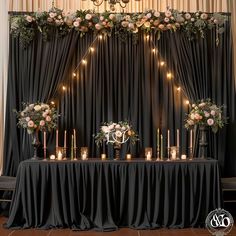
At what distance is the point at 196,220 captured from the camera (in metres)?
5.86

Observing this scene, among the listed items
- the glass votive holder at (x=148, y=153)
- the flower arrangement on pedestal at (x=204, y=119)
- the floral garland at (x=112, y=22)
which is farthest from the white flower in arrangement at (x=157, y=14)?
the glass votive holder at (x=148, y=153)

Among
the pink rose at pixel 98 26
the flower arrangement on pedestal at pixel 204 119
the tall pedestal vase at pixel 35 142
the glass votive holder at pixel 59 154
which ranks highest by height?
the pink rose at pixel 98 26

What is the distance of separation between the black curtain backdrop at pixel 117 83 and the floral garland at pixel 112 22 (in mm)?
141

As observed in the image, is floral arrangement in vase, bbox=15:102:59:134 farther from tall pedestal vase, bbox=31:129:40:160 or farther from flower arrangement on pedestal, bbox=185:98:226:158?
flower arrangement on pedestal, bbox=185:98:226:158

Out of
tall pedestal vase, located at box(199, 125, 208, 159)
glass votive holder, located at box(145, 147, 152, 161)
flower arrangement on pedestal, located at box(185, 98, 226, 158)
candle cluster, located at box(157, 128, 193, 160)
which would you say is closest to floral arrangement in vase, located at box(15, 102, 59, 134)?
glass votive holder, located at box(145, 147, 152, 161)

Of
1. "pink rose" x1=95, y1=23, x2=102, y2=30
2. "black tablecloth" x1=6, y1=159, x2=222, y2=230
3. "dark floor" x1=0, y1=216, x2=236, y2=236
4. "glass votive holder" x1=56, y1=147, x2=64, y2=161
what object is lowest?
"dark floor" x1=0, y1=216, x2=236, y2=236

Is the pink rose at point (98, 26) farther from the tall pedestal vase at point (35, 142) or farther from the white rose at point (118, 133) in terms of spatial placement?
the tall pedestal vase at point (35, 142)

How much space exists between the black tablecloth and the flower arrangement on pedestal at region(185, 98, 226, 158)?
63cm

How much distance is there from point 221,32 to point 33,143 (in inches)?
134

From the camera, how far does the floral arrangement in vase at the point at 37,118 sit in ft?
21.1

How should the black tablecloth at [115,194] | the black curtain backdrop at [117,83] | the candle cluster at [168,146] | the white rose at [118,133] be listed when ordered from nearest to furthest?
the black tablecloth at [115,194]
the white rose at [118,133]
the candle cluster at [168,146]
the black curtain backdrop at [117,83]

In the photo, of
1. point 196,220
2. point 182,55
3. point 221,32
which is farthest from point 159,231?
point 221,32

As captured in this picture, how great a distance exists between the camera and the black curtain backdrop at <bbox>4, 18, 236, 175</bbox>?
7.07 metres

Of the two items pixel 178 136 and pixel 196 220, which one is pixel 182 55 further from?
pixel 196 220
